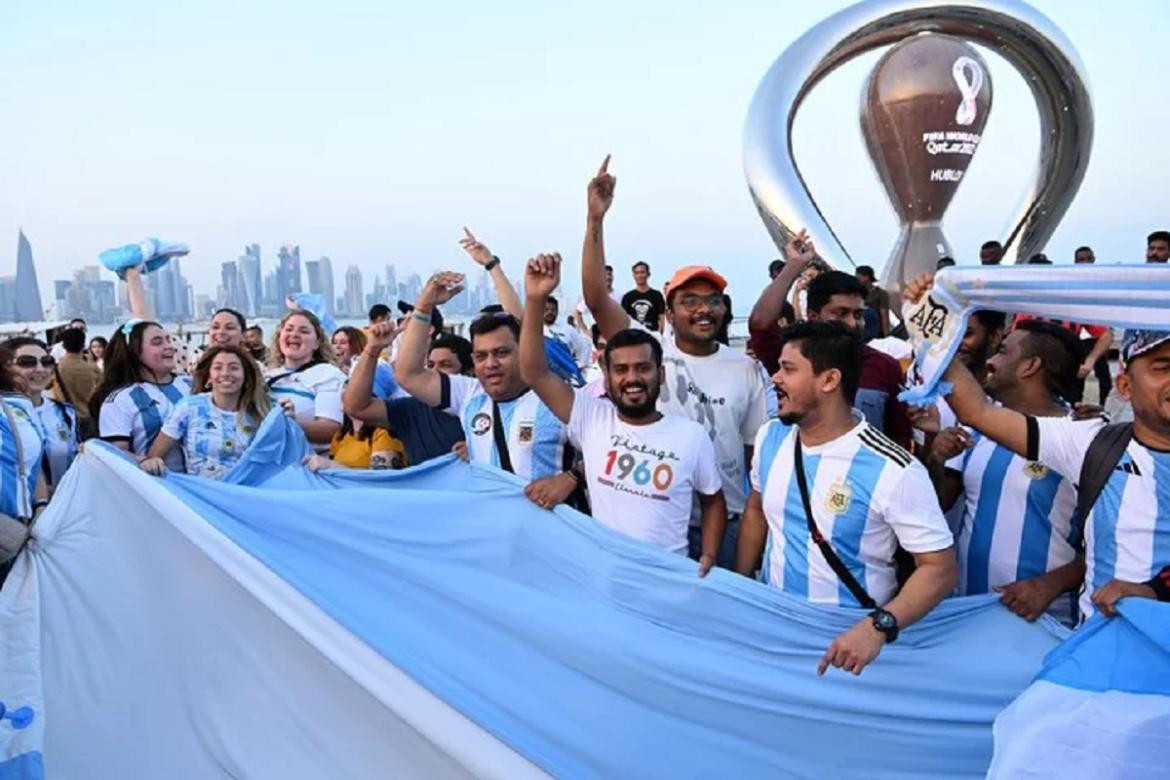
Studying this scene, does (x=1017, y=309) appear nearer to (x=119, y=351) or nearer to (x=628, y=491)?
(x=628, y=491)

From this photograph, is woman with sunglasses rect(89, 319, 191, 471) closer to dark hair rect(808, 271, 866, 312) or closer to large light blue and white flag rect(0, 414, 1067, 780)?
large light blue and white flag rect(0, 414, 1067, 780)

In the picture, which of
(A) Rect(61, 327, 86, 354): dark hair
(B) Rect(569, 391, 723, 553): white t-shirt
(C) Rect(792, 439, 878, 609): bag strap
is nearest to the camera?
(C) Rect(792, 439, 878, 609): bag strap

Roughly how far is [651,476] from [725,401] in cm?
65

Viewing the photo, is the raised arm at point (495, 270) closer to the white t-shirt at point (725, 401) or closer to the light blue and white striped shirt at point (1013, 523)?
the white t-shirt at point (725, 401)

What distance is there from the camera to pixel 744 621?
8.96 feet

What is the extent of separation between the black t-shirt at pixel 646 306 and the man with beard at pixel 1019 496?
7.98m

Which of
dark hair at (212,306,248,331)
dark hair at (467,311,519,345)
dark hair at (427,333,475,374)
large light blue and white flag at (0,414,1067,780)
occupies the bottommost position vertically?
large light blue and white flag at (0,414,1067,780)

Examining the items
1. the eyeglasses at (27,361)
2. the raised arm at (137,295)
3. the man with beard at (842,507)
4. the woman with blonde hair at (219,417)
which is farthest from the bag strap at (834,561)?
the raised arm at (137,295)

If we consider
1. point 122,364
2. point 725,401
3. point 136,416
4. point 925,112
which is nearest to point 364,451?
point 136,416

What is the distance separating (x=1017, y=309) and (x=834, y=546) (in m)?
0.79

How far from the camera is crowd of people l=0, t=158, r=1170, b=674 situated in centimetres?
243

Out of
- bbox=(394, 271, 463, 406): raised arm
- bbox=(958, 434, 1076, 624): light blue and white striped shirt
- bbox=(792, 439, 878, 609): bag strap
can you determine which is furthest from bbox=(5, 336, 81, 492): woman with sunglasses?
bbox=(958, 434, 1076, 624): light blue and white striped shirt

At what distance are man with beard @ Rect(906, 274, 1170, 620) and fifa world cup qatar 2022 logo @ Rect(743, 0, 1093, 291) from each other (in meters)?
14.6

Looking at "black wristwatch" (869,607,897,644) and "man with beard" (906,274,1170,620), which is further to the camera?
"black wristwatch" (869,607,897,644)
